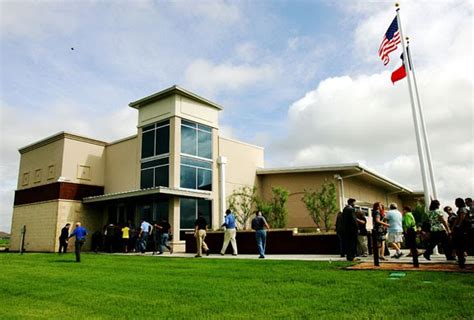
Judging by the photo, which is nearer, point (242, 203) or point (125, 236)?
point (125, 236)

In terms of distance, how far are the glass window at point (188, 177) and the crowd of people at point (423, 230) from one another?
12.0 m

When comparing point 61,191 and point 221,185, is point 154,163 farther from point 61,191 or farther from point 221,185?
point 61,191

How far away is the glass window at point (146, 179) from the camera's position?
2478 centimetres

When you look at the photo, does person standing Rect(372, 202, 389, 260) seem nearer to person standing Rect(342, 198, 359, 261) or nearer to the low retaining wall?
person standing Rect(342, 198, 359, 261)

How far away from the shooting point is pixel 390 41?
17.6 m

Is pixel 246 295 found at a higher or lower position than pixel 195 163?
lower

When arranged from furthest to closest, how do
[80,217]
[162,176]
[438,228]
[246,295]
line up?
1. [80,217]
2. [162,176]
3. [438,228]
4. [246,295]

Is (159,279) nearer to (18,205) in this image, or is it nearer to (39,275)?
(39,275)

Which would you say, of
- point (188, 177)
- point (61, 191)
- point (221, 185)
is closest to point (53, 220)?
point (61, 191)


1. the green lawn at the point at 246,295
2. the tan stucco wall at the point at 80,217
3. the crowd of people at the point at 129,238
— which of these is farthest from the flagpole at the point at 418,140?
the tan stucco wall at the point at 80,217

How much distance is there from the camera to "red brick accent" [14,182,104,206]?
25969 millimetres

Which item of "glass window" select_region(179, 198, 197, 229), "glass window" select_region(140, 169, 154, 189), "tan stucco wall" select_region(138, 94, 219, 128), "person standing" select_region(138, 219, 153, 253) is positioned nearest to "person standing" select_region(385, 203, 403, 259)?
"person standing" select_region(138, 219, 153, 253)

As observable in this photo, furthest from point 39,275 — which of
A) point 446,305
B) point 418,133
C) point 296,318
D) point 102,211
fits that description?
point 102,211

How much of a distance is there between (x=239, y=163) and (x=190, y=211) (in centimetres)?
558
